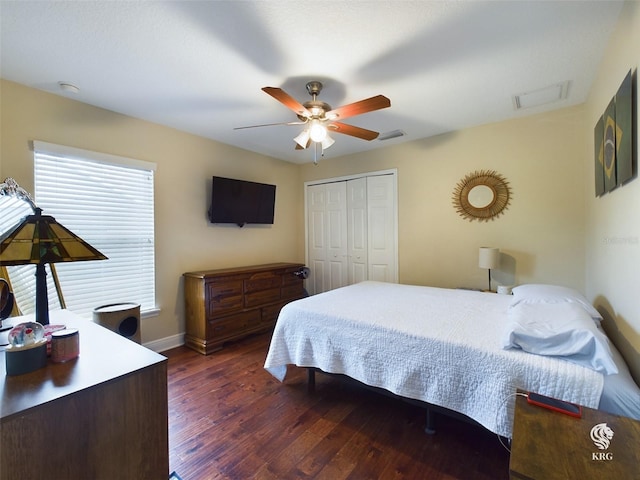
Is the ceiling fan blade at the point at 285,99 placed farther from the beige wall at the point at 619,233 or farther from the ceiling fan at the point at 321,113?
the beige wall at the point at 619,233

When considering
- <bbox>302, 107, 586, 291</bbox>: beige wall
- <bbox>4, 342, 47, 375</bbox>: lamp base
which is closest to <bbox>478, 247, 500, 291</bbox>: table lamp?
<bbox>302, 107, 586, 291</bbox>: beige wall

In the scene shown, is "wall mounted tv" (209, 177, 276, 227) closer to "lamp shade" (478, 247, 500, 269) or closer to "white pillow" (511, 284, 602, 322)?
"lamp shade" (478, 247, 500, 269)

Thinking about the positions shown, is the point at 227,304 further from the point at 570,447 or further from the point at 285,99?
the point at 570,447

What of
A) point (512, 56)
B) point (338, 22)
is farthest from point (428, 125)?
point (338, 22)

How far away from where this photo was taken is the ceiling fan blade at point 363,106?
1.96 meters

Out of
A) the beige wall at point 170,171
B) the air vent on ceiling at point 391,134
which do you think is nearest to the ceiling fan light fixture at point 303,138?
the air vent on ceiling at point 391,134

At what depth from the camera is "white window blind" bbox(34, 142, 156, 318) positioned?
2510 millimetres

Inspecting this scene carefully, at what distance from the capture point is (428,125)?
3.26 metres

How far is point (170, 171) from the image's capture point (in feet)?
10.8

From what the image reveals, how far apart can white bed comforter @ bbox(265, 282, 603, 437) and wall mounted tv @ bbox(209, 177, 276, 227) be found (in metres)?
1.88

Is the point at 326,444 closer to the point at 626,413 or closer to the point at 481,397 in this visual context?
the point at 481,397

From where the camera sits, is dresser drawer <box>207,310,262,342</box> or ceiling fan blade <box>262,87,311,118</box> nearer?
ceiling fan blade <box>262,87,311,118</box>

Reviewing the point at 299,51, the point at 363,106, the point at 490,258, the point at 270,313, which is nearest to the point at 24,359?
the point at 299,51

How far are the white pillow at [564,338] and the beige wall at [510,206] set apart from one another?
153 cm
